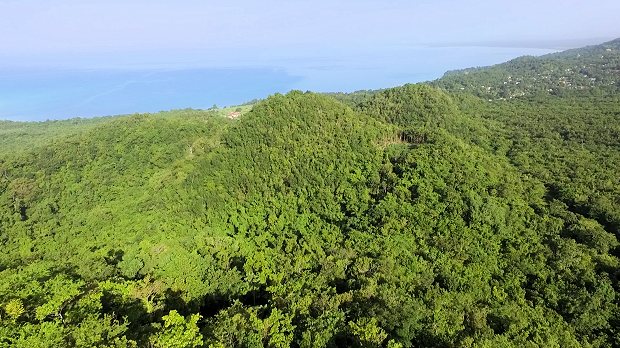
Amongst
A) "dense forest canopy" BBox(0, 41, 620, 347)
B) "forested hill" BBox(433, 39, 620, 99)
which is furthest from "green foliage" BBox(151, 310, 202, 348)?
"forested hill" BBox(433, 39, 620, 99)

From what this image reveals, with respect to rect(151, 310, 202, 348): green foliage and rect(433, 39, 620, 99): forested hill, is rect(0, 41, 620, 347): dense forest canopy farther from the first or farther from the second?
rect(433, 39, 620, 99): forested hill

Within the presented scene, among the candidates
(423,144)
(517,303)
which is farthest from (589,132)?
(517,303)

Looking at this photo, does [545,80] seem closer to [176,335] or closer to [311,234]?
[311,234]

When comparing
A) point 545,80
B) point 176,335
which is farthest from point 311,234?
point 545,80

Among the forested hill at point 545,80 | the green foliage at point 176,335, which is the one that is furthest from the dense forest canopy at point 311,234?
the forested hill at point 545,80

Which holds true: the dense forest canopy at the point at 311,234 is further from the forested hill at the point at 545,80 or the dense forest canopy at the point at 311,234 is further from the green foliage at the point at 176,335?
the forested hill at the point at 545,80

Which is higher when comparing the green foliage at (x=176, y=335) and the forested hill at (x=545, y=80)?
the forested hill at (x=545, y=80)

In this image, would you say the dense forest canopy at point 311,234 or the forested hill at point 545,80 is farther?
the forested hill at point 545,80
